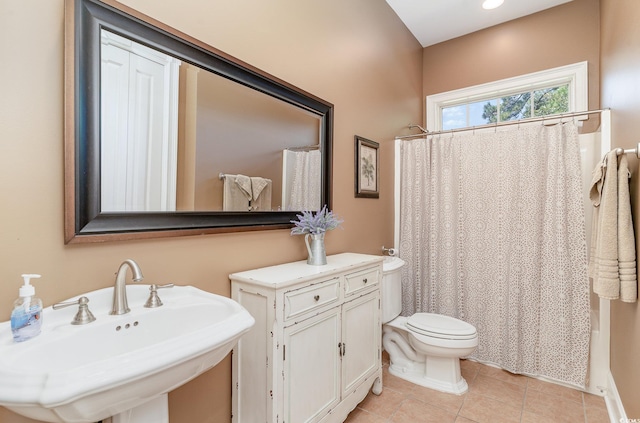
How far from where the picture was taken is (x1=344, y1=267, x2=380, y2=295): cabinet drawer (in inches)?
69.0

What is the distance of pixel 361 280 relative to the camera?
6.11 ft

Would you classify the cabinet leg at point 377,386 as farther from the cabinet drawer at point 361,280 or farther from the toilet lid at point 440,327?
the cabinet drawer at point 361,280

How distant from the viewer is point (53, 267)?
98 centimetres

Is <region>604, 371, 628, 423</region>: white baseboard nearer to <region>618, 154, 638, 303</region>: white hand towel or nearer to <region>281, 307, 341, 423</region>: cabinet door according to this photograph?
<region>618, 154, 638, 303</region>: white hand towel

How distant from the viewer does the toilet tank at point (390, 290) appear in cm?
232

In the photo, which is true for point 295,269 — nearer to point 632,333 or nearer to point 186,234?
point 186,234

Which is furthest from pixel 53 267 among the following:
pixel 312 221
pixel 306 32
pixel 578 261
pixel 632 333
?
pixel 578 261

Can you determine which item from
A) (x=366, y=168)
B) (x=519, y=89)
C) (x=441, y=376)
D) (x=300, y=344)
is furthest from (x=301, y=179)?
(x=519, y=89)

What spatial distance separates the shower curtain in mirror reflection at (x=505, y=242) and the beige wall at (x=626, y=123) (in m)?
0.26

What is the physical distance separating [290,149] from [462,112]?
2.41 metres

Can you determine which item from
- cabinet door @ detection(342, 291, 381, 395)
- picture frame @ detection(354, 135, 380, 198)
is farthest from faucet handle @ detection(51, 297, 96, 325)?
picture frame @ detection(354, 135, 380, 198)

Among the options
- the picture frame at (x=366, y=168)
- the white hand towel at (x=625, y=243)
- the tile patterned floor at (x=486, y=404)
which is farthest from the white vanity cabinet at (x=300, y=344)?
the white hand towel at (x=625, y=243)

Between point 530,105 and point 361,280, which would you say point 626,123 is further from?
point 361,280

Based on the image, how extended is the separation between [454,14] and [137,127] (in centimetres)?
308
